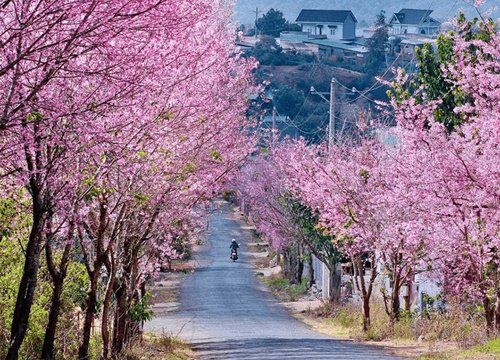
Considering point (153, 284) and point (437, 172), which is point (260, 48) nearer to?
point (153, 284)

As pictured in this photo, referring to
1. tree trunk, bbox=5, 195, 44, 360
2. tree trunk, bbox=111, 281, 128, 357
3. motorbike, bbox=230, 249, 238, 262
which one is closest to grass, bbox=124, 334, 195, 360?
tree trunk, bbox=111, 281, 128, 357

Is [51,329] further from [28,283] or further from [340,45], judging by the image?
[340,45]

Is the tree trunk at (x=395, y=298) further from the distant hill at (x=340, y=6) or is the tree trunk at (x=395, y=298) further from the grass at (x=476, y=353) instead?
the distant hill at (x=340, y=6)

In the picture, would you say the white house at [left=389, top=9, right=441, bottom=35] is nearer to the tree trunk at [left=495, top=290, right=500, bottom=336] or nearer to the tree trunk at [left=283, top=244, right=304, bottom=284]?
the tree trunk at [left=283, top=244, right=304, bottom=284]

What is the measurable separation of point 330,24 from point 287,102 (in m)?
44.2

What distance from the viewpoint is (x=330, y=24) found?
130m

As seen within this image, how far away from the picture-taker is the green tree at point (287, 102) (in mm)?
87188

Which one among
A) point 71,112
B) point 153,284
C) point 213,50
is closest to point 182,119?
point 213,50

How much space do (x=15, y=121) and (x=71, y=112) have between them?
1.79ft

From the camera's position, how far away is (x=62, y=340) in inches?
627

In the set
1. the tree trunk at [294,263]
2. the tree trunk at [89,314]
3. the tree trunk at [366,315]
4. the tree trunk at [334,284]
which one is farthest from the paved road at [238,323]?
the tree trunk at [89,314]

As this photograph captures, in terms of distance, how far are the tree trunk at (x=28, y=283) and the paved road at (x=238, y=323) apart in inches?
412

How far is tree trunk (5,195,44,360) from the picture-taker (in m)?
10.3

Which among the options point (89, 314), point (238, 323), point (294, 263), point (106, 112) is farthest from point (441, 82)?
point (294, 263)
